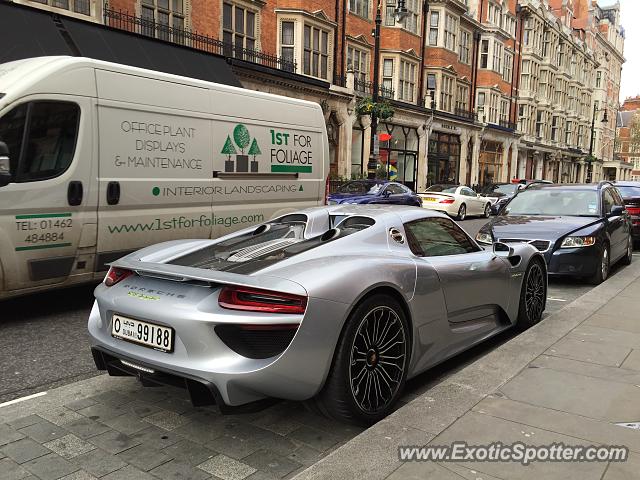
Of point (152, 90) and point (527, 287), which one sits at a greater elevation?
point (152, 90)

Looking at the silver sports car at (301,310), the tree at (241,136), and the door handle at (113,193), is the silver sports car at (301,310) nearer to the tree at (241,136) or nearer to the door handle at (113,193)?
the door handle at (113,193)

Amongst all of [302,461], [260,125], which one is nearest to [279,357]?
[302,461]

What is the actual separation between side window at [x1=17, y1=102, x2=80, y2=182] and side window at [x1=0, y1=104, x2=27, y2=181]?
0.15 ft

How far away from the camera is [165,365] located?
3.02m

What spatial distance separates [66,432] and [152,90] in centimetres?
427

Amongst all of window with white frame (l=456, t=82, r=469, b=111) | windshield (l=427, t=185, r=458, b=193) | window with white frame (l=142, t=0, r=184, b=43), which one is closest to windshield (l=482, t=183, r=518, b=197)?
windshield (l=427, t=185, r=458, b=193)

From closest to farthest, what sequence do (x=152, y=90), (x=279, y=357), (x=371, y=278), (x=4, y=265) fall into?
(x=279, y=357), (x=371, y=278), (x=4, y=265), (x=152, y=90)

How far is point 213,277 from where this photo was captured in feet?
10.0

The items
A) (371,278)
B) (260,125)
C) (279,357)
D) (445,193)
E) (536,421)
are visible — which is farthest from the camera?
(445,193)

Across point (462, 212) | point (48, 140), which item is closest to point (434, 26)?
point (462, 212)

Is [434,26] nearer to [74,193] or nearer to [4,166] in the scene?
[74,193]

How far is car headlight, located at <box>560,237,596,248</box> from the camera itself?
7.91 metres

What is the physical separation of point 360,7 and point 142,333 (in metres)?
26.3

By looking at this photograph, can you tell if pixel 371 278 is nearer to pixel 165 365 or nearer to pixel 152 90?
pixel 165 365
